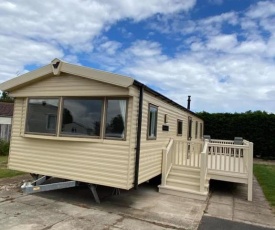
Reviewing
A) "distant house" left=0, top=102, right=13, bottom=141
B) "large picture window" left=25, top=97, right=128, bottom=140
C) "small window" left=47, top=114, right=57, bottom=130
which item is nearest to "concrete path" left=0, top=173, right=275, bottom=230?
"large picture window" left=25, top=97, right=128, bottom=140

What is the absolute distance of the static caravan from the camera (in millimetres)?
5531

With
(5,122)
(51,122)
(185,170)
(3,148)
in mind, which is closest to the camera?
(51,122)

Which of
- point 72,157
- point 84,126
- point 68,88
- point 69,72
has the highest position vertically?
point 69,72

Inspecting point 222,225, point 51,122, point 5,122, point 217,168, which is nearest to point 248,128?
point 217,168

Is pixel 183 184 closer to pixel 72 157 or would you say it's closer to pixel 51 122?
pixel 72 157

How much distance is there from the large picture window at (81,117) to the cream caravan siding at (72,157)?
25 cm

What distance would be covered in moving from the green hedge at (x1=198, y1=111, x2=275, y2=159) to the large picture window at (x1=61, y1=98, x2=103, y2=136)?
13556 millimetres

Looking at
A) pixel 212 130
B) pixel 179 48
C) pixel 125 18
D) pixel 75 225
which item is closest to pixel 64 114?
pixel 75 225

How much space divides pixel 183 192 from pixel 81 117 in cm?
350

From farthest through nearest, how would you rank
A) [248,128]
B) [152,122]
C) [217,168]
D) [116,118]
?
[248,128]
[217,168]
[152,122]
[116,118]

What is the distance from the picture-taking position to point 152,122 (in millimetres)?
6832

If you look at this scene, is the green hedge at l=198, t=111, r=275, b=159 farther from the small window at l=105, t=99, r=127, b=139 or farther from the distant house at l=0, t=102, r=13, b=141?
the small window at l=105, t=99, r=127, b=139

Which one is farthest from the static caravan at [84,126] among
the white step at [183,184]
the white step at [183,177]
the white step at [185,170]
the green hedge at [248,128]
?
the green hedge at [248,128]

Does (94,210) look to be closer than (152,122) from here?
Yes
